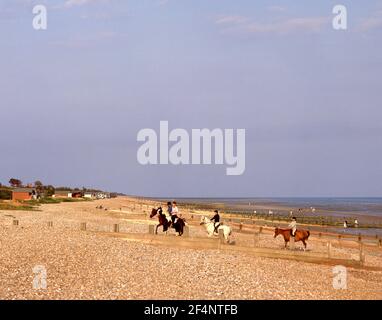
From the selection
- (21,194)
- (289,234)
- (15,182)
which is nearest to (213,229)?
(289,234)

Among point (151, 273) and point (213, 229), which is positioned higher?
point (213, 229)

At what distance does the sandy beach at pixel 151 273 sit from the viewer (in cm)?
1641

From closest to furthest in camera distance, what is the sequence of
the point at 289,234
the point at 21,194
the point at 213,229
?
1. the point at 213,229
2. the point at 289,234
3. the point at 21,194

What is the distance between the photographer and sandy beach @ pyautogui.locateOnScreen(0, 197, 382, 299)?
16406 mm

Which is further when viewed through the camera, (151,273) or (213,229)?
(213,229)

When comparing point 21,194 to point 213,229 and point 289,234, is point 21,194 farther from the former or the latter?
point 289,234

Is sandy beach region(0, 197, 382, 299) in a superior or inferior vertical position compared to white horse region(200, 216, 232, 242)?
inferior

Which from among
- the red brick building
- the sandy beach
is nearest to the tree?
the red brick building

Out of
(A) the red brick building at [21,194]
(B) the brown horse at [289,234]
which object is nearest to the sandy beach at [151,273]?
(B) the brown horse at [289,234]

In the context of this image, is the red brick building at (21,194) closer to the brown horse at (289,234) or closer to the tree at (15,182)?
the tree at (15,182)

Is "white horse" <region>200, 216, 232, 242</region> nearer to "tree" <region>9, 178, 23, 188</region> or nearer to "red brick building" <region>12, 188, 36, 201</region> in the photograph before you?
"red brick building" <region>12, 188, 36, 201</region>

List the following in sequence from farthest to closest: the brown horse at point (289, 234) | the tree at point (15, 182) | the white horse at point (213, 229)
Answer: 1. the tree at point (15, 182)
2. the brown horse at point (289, 234)
3. the white horse at point (213, 229)

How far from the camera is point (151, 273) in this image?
19.7m
